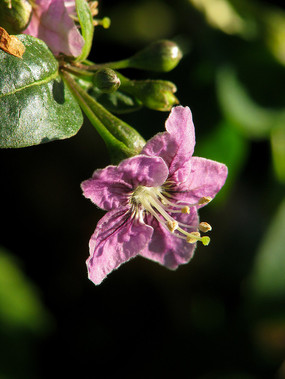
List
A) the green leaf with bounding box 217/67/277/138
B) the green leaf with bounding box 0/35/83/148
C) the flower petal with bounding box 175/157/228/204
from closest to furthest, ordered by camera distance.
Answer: the green leaf with bounding box 0/35/83/148 → the flower petal with bounding box 175/157/228/204 → the green leaf with bounding box 217/67/277/138

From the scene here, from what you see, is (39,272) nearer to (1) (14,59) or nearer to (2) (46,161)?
(2) (46,161)

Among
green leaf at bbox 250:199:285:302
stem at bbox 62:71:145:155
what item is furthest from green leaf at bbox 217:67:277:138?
stem at bbox 62:71:145:155

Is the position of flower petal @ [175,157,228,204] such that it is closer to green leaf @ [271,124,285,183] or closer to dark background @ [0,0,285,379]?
dark background @ [0,0,285,379]

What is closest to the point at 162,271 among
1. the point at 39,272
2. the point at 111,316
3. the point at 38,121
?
the point at 111,316

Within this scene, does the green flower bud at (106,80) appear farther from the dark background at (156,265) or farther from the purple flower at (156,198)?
the dark background at (156,265)

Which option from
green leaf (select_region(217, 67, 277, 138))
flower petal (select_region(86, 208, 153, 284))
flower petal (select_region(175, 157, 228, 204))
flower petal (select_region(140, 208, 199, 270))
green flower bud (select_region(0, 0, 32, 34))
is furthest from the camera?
green leaf (select_region(217, 67, 277, 138))

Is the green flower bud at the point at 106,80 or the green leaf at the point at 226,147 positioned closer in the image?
the green flower bud at the point at 106,80

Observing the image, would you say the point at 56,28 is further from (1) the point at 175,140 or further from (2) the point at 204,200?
(2) the point at 204,200

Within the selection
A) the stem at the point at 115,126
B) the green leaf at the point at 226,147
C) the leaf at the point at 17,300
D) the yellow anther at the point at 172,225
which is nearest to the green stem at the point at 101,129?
the stem at the point at 115,126
